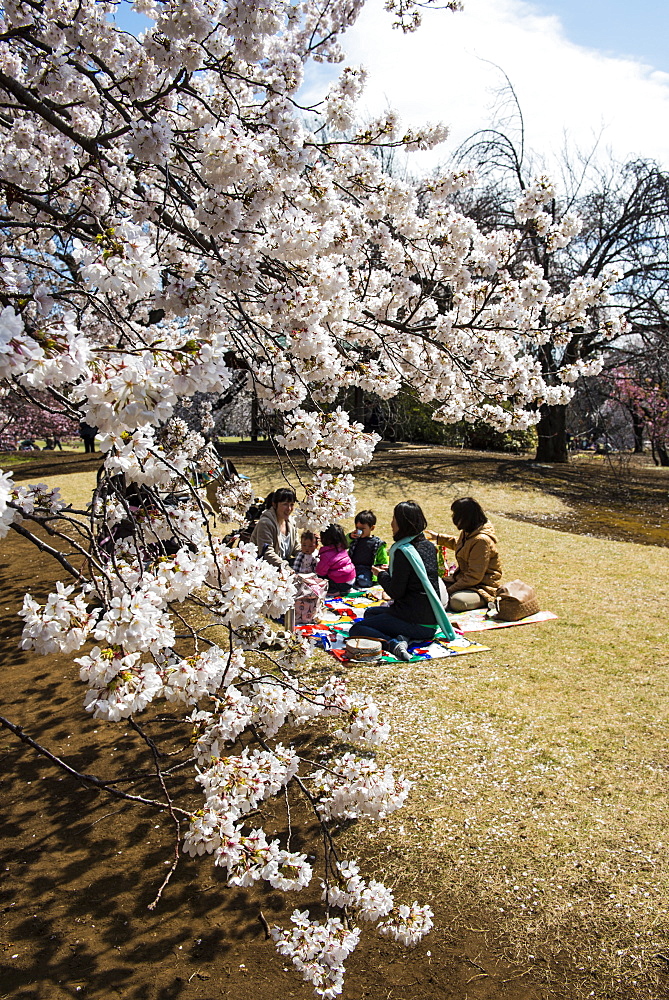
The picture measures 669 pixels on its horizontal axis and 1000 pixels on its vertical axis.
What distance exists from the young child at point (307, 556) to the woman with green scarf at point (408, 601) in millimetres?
1241

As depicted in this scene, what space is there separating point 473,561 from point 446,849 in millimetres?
3423

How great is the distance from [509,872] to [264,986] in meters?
1.04

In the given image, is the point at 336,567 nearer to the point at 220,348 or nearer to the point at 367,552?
the point at 367,552

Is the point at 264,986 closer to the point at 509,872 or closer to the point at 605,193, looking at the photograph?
the point at 509,872

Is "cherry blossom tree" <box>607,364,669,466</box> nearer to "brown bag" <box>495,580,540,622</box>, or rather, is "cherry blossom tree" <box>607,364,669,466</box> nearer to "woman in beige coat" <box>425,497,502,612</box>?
"woman in beige coat" <box>425,497,502,612</box>

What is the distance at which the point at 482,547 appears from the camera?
19.5 ft

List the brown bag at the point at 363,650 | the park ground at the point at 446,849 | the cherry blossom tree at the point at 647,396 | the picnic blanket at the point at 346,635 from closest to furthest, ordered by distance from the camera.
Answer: the park ground at the point at 446,849 → the brown bag at the point at 363,650 → the picnic blanket at the point at 346,635 → the cherry blossom tree at the point at 647,396

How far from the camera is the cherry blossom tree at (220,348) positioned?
5.96ft

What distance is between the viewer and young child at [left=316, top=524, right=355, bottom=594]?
6340mm

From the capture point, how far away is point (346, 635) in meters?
5.30

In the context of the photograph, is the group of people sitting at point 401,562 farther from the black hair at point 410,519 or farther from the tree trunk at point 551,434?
the tree trunk at point 551,434

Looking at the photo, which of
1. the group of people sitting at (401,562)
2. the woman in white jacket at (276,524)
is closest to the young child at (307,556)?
the group of people sitting at (401,562)

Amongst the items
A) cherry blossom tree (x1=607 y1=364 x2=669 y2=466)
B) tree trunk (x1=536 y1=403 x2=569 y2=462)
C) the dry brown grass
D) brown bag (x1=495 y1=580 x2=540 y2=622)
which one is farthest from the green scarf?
tree trunk (x1=536 y1=403 x2=569 y2=462)

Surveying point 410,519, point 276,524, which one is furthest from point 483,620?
point 276,524
